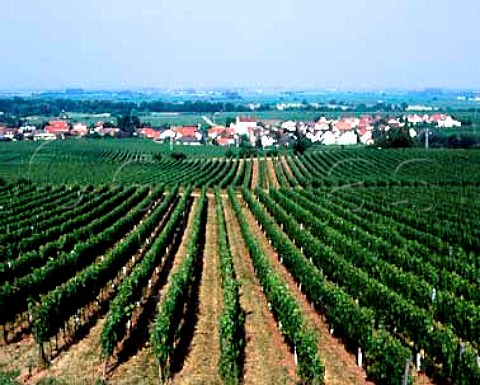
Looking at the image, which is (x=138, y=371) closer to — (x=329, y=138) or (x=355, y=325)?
Answer: (x=355, y=325)

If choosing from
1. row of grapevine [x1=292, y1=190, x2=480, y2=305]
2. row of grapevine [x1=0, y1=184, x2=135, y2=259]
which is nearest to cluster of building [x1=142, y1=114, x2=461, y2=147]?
row of grapevine [x1=0, y1=184, x2=135, y2=259]

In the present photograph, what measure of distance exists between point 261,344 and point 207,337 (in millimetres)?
1645

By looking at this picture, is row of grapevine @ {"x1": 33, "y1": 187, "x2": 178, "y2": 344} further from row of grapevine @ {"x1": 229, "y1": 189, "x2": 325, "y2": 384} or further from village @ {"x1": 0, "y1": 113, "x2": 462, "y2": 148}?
village @ {"x1": 0, "y1": 113, "x2": 462, "y2": 148}

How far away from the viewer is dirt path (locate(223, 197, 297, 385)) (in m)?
16.4

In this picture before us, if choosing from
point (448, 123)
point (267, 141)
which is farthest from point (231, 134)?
point (448, 123)

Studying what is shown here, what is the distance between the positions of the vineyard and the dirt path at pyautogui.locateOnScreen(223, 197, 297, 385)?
66 mm

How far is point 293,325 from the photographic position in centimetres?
1741

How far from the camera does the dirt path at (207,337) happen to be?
16.3 meters

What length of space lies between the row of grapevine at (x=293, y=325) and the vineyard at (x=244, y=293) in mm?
50

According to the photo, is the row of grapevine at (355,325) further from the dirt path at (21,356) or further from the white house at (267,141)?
the white house at (267,141)

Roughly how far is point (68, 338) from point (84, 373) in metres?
2.92

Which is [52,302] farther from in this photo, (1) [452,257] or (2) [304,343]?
(1) [452,257]

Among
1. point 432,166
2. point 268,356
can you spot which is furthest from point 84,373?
point 432,166

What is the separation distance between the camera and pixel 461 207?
4059 centimetres
